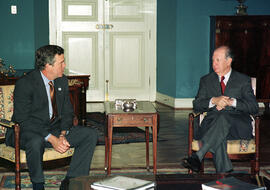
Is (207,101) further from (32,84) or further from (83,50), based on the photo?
(83,50)

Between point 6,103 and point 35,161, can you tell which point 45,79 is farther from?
point 35,161

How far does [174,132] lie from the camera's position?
18.8 ft

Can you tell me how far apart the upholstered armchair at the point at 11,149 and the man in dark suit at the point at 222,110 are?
40.6 inches

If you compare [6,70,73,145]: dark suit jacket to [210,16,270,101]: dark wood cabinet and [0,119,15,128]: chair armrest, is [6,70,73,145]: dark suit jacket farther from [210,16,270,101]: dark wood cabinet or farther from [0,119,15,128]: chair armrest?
[210,16,270,101]: dark wood cabinet

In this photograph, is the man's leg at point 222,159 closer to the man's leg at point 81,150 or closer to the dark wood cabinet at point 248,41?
the man's leg at point 81,150

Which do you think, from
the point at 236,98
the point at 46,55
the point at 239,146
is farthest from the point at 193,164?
the point at 46,55

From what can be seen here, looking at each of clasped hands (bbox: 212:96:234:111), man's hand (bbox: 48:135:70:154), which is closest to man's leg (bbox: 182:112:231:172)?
clasped hands (bbox: 212:96:234:111)

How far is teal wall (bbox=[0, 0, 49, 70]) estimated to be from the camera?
24.2 ft

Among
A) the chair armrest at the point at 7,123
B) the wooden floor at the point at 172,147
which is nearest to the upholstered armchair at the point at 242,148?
the wooden floor at the point at 172,147

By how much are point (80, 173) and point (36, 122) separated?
51 cm

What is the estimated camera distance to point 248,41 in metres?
6.97

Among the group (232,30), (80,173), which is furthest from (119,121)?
(232,30)

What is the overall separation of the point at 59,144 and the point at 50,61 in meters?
0.63

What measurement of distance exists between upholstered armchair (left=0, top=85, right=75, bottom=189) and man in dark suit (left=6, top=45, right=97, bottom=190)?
54 mm
